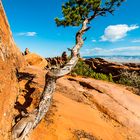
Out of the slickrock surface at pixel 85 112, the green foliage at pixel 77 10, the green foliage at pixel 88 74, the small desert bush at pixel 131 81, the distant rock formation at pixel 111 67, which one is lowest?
the distant rock formation at pixel 111 67

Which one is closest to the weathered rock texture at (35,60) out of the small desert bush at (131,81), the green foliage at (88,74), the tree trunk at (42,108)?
the green foliage at (88,74)

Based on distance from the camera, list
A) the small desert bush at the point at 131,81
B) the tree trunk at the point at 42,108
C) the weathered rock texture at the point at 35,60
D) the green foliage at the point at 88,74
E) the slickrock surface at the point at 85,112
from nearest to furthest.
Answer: the tree trunk at the point at 42,108
the slickrock surface at the point at 85,112
the green foliage at the point at 88,74
the weathered rock texture at the point at 35,60
the small desert bush at the point at 131,81

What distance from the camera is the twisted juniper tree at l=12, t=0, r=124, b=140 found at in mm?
12962

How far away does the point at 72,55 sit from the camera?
19.5m

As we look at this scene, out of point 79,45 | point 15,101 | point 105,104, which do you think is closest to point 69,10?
point 79,45

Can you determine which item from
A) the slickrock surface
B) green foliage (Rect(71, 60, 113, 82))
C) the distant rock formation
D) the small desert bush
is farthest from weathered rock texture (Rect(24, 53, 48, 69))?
the distant rock formation

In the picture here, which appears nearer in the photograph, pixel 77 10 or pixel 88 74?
pixel 77 10

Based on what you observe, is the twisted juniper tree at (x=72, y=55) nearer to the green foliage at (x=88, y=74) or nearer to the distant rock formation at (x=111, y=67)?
the green foliage at (x=88, y=74)

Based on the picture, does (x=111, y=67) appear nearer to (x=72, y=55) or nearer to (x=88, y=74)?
(x=88, y=74)

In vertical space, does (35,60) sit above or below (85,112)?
above

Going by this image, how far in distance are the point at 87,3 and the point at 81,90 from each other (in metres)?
8.74

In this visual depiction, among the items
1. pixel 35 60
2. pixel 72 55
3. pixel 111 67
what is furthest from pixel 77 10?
pixel 111 67

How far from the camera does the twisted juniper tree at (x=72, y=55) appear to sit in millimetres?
12962

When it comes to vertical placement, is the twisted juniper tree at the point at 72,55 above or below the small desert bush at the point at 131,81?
above
